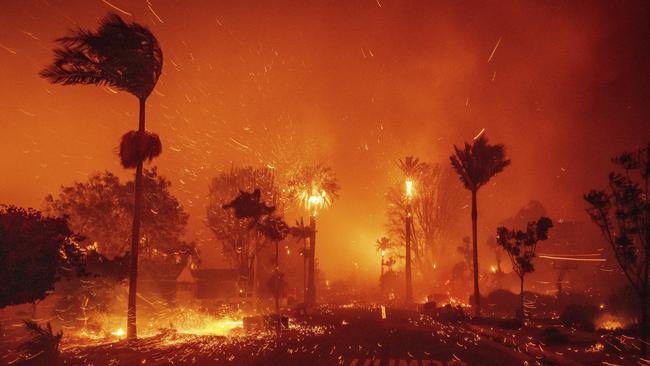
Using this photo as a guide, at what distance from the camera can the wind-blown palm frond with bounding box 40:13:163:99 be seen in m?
20.7

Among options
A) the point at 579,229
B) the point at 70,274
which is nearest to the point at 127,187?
the point at 70,274

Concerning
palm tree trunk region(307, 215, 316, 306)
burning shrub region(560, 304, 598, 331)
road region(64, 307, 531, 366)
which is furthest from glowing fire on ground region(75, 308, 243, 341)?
burning shrub region(560, 304, 598, 331)

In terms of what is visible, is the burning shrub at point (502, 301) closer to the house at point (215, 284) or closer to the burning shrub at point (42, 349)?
the house at point (215, 284)

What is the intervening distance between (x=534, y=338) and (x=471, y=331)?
17.0ft

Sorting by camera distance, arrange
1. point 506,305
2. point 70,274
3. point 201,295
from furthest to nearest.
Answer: point 201,295, point 506,305, point 70,274

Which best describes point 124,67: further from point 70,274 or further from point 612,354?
point 612,354

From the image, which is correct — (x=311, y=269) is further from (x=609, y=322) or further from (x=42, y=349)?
(x=42, y=349)

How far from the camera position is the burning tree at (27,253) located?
579 inches

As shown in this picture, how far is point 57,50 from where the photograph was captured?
2042 cm

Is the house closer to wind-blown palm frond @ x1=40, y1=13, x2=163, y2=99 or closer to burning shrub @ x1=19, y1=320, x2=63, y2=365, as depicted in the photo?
wind-blown palm frond @ x1=40, y1=13, x2=163, y2=99

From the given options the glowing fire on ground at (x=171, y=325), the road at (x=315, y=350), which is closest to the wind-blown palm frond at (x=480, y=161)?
the road at (x=315, y=350)

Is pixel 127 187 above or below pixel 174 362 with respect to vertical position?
above

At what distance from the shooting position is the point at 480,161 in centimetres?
3866

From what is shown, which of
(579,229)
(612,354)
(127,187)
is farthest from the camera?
(579,229)
